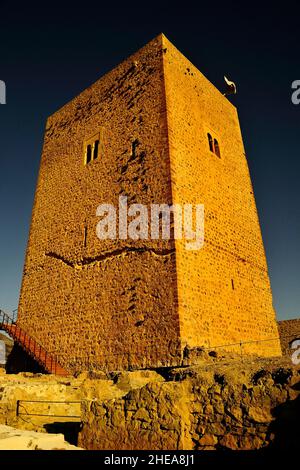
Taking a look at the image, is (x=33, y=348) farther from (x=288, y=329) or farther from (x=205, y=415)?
(x=288, y=329)

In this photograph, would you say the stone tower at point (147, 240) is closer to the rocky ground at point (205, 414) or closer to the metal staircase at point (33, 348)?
the metal staircase at point (33, 348)

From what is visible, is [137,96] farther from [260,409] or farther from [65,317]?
[260,409]

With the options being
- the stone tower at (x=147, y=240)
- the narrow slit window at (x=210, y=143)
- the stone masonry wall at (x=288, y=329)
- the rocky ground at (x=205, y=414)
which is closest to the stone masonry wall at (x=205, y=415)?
the rocky ground at (x=205, y=414)

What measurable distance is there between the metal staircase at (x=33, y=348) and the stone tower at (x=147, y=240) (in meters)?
0.23

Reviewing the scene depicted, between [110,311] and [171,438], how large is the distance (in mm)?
5380

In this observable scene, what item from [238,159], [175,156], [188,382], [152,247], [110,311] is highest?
[238,159]

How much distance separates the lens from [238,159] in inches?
531

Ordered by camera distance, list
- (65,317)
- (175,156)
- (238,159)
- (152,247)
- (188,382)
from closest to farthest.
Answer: (188,382) → (152,247) → (175,156) → (65,317) → (238,159)

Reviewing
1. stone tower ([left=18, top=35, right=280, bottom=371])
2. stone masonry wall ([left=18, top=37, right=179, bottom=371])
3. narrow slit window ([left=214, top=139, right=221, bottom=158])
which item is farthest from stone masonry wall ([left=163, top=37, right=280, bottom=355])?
stone masonry wall ([left=18, top=37, right=179, bottom=371])

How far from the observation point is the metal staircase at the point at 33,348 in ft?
31.5

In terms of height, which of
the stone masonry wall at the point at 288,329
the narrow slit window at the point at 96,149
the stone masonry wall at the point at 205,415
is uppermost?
the narrow slit window at the point at 96,149

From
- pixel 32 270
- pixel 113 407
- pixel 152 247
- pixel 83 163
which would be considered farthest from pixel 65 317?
pixel 113 407

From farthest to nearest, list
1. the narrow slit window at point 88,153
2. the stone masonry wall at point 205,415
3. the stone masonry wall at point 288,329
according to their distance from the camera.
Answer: the stone masonry wall at point 288,329 < the narrow slit window at point 88,153 < the stone masonry wall at point 205,415

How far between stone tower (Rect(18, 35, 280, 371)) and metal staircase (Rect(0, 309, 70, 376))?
0.74 ft
